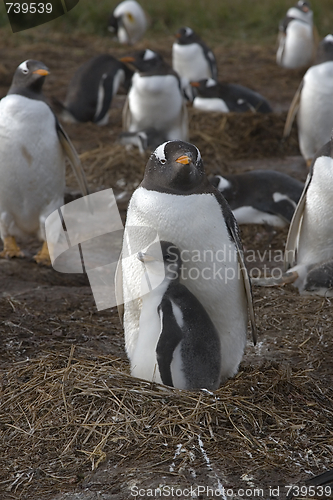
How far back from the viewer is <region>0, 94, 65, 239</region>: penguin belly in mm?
5500

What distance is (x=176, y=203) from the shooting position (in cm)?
334

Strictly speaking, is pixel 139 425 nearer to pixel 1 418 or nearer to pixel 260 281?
pixel 1 418

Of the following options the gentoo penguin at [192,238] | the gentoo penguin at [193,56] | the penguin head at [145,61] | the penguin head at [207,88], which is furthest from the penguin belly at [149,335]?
the gentoo penguin at [193,56]

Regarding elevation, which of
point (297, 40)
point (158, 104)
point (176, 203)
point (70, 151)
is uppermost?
point (176, 203)

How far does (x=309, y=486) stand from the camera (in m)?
2.72

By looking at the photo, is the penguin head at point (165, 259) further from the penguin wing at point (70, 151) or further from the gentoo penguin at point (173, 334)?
the penguin wing at point (70, 151)

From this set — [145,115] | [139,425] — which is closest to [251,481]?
[139,425]

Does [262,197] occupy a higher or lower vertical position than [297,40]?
higher

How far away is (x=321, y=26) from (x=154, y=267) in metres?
15.6

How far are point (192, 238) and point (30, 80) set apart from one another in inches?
111

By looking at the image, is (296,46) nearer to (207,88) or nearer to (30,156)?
(207,88)

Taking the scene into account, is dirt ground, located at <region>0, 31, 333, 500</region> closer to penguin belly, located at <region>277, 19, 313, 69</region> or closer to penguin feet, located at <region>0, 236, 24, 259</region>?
penguin feet, located at <region>0, 236, 24, 259</region>

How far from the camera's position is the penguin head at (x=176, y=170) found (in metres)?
3.30

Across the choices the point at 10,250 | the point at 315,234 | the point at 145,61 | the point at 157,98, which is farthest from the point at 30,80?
the point at 145,61
